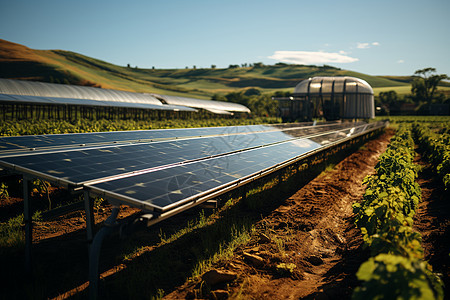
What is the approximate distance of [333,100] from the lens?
140 feet

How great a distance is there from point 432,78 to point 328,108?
119 metres

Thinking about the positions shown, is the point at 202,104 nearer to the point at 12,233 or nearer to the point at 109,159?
the point at 109,159

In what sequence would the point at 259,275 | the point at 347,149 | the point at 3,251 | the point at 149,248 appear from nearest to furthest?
the point at 259,275, the point at 3,251, the point at 149,248, the point at 347,149

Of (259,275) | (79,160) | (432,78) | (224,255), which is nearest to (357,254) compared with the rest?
(259,275)

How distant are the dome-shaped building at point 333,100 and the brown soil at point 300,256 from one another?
34335 mm

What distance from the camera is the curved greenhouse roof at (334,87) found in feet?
139

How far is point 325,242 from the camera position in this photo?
24.5 feet

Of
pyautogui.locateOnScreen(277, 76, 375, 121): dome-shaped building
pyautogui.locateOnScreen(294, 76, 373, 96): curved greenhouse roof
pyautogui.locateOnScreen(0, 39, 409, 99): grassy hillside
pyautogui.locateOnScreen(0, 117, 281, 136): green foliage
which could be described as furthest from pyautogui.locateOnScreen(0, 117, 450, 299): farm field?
pyautogui.locateOnScreen(0, 39, 409, 99): grassy hillside

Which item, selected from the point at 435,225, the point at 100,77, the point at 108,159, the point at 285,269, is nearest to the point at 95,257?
the point at 108,159

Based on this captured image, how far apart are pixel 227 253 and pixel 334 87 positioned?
1635 inches

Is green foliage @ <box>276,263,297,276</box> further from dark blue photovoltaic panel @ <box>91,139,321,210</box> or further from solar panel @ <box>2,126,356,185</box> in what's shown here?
solar panel @ <box>2,126,356,185</box>

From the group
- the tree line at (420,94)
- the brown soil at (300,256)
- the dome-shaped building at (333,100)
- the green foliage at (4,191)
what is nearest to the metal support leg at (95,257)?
the brown soil at (300,256)

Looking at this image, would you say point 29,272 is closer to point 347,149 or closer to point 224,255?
point 224,255

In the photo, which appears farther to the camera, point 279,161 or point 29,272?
point 279,161
